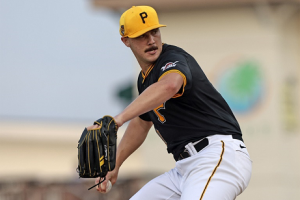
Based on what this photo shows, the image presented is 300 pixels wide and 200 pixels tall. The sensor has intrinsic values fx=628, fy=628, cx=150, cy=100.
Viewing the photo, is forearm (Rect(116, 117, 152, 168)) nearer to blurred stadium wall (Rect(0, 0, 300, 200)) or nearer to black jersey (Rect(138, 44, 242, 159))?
black jersey (Rect(138, 44, 242, 159))

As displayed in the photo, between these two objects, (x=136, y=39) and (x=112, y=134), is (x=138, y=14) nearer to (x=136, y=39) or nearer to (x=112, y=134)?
(x=136, y=39)

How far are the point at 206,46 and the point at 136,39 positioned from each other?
15537 mm

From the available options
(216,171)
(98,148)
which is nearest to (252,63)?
(216,171)

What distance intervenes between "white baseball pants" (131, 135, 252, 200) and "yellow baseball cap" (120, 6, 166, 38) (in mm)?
1157

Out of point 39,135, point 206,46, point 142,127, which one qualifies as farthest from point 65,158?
point 142,127

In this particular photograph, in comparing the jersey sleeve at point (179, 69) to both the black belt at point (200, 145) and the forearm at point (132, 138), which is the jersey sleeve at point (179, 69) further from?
the forearm at point (132, 138)

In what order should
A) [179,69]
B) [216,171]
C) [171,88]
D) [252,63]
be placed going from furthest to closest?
[252,63] < [216,171] < [179,69] < [171,88]

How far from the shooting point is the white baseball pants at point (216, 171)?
5.36 metres

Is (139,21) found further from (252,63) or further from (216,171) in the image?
(252,63)

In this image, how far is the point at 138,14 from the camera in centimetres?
585

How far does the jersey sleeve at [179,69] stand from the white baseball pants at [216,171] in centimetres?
61

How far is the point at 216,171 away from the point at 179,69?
0.96 m

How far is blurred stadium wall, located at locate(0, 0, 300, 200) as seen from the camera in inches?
810

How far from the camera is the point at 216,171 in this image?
545cm
